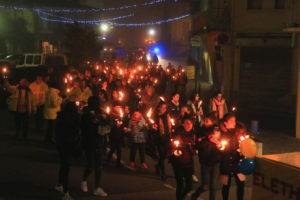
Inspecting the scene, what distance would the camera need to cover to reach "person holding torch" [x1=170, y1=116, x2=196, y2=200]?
22.5 feet

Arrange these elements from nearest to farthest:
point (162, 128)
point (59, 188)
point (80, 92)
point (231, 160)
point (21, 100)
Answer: point (231, 160), point (59, 188), point (162, 128), point (21, 100), point (80, 92)

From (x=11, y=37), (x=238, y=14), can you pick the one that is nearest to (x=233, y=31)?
(x=238, y=14)

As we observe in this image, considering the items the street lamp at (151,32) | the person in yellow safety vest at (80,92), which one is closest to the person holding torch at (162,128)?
the person in yellow safety vest at (80,92)

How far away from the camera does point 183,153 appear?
22.5 ft

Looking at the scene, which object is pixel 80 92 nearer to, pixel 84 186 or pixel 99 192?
pixel 84 186

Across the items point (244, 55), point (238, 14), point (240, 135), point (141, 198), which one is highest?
point (238, 14)

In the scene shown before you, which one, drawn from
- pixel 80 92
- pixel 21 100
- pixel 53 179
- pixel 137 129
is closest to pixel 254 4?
pixel 80 92

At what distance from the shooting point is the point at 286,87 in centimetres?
2217

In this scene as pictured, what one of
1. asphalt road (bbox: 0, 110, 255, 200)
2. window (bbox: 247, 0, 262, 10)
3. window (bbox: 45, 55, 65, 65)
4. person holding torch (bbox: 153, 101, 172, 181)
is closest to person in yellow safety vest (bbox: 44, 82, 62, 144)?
asphalt road (bbox: 0, 110, 255, 200)

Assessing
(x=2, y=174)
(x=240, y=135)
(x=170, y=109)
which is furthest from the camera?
(x=170, y=109)

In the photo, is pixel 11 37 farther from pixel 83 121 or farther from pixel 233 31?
pixel 83 121

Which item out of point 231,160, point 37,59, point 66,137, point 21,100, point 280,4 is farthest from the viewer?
point 37,59

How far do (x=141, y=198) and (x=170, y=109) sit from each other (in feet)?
11.5

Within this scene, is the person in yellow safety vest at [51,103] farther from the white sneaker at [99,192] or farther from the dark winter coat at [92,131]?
the white sneaker at [99,192]
